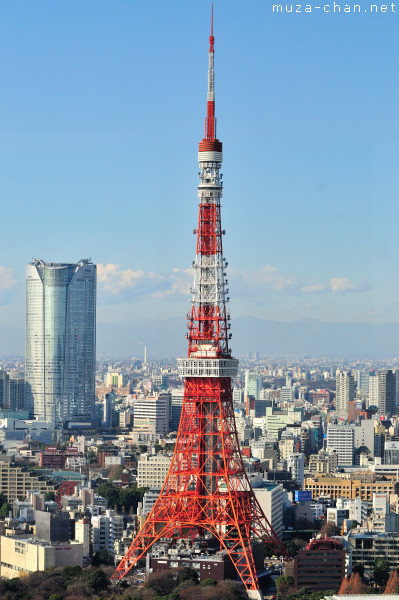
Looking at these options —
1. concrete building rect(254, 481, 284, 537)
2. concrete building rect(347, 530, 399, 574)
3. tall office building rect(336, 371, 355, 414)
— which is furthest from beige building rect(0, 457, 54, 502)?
tall office building rect(336, 371, 355, 414)

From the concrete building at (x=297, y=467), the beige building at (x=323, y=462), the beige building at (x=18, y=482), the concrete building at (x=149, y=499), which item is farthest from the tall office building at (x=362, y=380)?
the concrete building at (x=149, y=499)

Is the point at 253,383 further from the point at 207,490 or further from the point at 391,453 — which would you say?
the point at 207,490

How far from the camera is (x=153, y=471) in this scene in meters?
34.8

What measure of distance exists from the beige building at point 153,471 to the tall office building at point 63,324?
25.1m

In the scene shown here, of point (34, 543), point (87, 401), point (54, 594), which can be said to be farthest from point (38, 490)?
point (87, 401)

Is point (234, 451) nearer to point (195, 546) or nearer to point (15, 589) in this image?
point (195, 546)

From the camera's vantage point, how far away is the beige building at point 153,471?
34344 mm

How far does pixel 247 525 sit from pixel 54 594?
386 cm

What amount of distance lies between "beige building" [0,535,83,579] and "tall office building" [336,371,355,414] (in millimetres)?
39877

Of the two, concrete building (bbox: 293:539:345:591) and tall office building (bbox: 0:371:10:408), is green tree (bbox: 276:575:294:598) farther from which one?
tall office building (bbox: 0:371:10:408)

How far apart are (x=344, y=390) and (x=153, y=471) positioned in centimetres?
2992

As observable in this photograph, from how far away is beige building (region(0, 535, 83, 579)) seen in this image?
21.8 meters

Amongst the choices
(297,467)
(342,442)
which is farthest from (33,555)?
(342,442)

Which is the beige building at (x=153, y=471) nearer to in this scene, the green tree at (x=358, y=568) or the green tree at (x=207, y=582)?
the green tree at (x=358, y=568)
